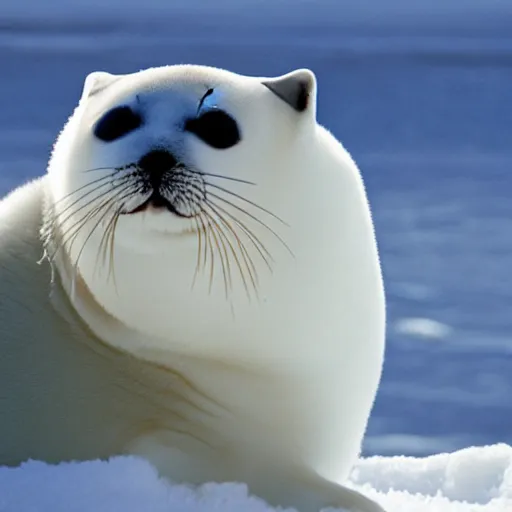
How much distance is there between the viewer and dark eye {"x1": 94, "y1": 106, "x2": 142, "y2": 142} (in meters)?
3.25

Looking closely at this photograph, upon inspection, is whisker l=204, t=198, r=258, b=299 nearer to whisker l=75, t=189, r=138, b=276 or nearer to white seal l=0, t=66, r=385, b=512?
white seal l=0, t=66, r=385, b=512

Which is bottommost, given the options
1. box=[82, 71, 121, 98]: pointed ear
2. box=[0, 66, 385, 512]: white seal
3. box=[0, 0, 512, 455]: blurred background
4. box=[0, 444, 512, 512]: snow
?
box=[0, 444, 512, 512]: snow

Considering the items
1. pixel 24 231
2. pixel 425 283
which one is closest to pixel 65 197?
pixel 24 231

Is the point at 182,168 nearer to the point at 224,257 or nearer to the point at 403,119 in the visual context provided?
the point at 224,257

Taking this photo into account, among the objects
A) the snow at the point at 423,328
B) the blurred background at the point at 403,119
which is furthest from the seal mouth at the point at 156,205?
the snow at the point at 423,328

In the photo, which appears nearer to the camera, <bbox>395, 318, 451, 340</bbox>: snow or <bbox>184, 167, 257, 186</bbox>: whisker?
<bbox>184, 167, 257, 186</bbox>: whisker

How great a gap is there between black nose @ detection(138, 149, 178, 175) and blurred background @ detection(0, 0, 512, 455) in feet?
7.78

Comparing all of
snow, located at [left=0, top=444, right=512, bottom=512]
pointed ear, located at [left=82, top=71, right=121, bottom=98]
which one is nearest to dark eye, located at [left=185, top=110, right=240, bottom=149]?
pointed ear, located at [left=82, top=71, right=121, bottom=98]

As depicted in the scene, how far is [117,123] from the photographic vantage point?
3266mm

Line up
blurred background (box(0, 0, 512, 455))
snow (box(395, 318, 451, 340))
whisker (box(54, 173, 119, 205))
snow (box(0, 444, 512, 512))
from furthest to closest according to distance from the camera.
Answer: snow (box(395, 318, 451, 340)) < blurred background (box(0, 0, 512, 455)) < whisker (box(54, 173, 119, 205)) < snow (box(0, 444, 512, 512))

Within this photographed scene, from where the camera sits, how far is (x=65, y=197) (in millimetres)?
3354

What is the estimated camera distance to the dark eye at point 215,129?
3.21 m

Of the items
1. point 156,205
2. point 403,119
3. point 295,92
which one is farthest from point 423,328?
point 403,119

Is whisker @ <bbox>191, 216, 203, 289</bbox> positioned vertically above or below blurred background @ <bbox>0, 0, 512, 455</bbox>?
below
